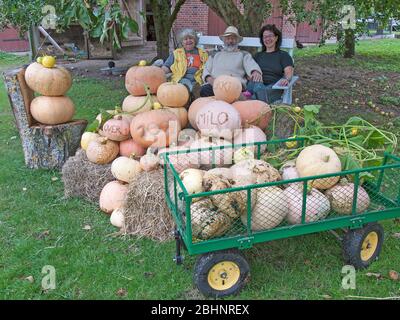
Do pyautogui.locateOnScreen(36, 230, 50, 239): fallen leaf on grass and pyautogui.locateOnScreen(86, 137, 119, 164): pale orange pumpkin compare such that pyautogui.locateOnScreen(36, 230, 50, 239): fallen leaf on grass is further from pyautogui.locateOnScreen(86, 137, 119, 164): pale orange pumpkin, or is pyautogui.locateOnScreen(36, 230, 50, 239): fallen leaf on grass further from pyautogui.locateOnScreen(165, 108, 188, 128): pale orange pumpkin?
pyautogui.locateOnScreen(165, 108, 188, 128): pale orange pumpkin

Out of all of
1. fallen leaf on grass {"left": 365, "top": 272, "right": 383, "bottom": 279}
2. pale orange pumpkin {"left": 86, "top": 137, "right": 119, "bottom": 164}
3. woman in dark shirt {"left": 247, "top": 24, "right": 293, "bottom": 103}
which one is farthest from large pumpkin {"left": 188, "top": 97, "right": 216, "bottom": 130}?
fallen leaf on grass {"left": 365, "top": 272, "right": 383, "bottom": 279}

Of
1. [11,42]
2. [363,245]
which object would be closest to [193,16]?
[11,42]

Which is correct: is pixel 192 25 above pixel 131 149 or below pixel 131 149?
above

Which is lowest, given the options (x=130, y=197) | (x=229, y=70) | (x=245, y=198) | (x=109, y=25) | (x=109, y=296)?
(x=109, y=296)

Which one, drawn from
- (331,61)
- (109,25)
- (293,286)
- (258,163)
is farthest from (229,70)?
(331,61)

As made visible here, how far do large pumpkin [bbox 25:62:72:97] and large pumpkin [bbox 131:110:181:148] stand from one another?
1209 mm

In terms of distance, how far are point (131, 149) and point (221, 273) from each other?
1776mm

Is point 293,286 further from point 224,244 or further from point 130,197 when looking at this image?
point 130,197

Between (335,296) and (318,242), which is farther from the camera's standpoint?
(318,242)

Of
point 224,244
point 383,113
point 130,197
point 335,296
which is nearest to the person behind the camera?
point 224,244

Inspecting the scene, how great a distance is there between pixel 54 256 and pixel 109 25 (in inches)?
73.4

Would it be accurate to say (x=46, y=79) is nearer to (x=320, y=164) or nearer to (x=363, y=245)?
(x=320, y=164)

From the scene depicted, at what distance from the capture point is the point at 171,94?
13.9 ft

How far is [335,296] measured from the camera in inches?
109
